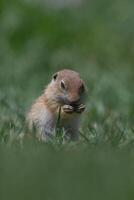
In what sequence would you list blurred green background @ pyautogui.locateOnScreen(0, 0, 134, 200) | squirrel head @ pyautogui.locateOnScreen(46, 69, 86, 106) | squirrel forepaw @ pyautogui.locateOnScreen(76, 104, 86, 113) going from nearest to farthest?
blurred green background @ pyautogui.locateOnScreen(0, 0, 134, 200), squirrel forepaw @ pyautogui.locateOnScreen(76, 104, 86, 113), squirrel head @ pyautogui.locateOnScreen(46, 69, 86, 106)

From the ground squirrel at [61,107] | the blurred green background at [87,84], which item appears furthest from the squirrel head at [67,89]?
the blurred green background at [87,84]

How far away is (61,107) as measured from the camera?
7863 mm

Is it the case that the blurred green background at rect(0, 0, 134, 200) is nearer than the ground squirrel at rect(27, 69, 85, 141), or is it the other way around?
the blurred green background at rect(0, 0, 134, 200)

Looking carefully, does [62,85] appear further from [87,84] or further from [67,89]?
[87,84]

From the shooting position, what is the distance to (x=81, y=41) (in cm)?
1427

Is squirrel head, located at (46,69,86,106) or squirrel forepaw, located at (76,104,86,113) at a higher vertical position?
squirrel head, located at (46,69,86,106)

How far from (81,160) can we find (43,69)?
23.8 feet

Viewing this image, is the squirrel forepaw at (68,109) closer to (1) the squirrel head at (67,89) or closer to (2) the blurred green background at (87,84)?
(1) the squirrel head at (67,89)

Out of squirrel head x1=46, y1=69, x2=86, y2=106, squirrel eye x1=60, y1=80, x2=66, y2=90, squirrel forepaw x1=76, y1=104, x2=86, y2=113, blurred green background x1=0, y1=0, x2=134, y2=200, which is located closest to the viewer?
blurred green background x1=0, y1=0, x2=134, y2=200

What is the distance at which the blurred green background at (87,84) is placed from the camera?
5.17 m

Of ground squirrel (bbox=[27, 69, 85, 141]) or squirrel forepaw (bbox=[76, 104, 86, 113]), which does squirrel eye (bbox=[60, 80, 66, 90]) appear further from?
squirrel forepaw (bbox=[76, 104, 86, 113])

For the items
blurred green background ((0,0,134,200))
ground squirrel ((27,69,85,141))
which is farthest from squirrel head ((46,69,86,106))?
blurred green background ((0,0,134,200))

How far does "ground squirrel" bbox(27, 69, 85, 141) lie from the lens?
7.73m

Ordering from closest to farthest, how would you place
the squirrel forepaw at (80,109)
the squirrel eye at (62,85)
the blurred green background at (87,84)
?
the blurred green background at (87,84) → the squirrel forepaw at (80,109) → the squirrel eye at (62,85)
